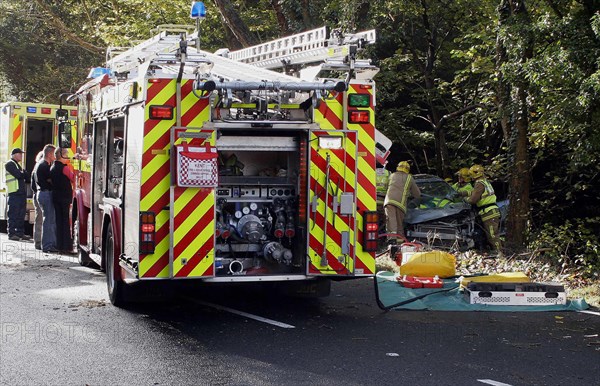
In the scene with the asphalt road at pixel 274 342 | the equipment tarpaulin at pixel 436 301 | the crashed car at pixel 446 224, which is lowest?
the asphalt road at pixel 274 342

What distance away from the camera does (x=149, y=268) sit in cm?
820

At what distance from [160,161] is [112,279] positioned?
6.41 ft

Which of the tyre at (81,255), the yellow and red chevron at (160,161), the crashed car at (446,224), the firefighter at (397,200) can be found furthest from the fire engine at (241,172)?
the crashed car at (446,224)

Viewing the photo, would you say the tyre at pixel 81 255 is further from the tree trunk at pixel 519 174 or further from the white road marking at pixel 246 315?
the tree trunk at pixel 519 174

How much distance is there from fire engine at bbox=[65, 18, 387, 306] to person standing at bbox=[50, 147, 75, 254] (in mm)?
5537

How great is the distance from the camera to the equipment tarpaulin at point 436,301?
9336 mm

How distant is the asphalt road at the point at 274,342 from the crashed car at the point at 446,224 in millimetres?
4322

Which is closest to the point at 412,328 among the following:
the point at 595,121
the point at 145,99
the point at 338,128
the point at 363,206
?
the point at 363,206

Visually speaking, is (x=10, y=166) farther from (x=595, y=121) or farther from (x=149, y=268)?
(x=595, y=121)

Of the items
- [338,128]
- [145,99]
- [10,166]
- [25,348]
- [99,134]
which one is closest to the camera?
[25,348]

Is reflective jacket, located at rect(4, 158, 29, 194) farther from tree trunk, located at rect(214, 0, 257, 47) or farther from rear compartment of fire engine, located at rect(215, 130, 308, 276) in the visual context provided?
rear compartment of fire engine, located at rect(215, 130, 308, 276)

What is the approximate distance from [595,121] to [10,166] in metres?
A: 10.9

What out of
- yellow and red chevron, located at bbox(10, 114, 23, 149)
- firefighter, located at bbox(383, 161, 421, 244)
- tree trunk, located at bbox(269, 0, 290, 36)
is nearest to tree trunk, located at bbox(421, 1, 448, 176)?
tree trunk, located at bbox(269, 0, 290, 36)

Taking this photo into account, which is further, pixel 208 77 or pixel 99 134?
pixel 99 134
